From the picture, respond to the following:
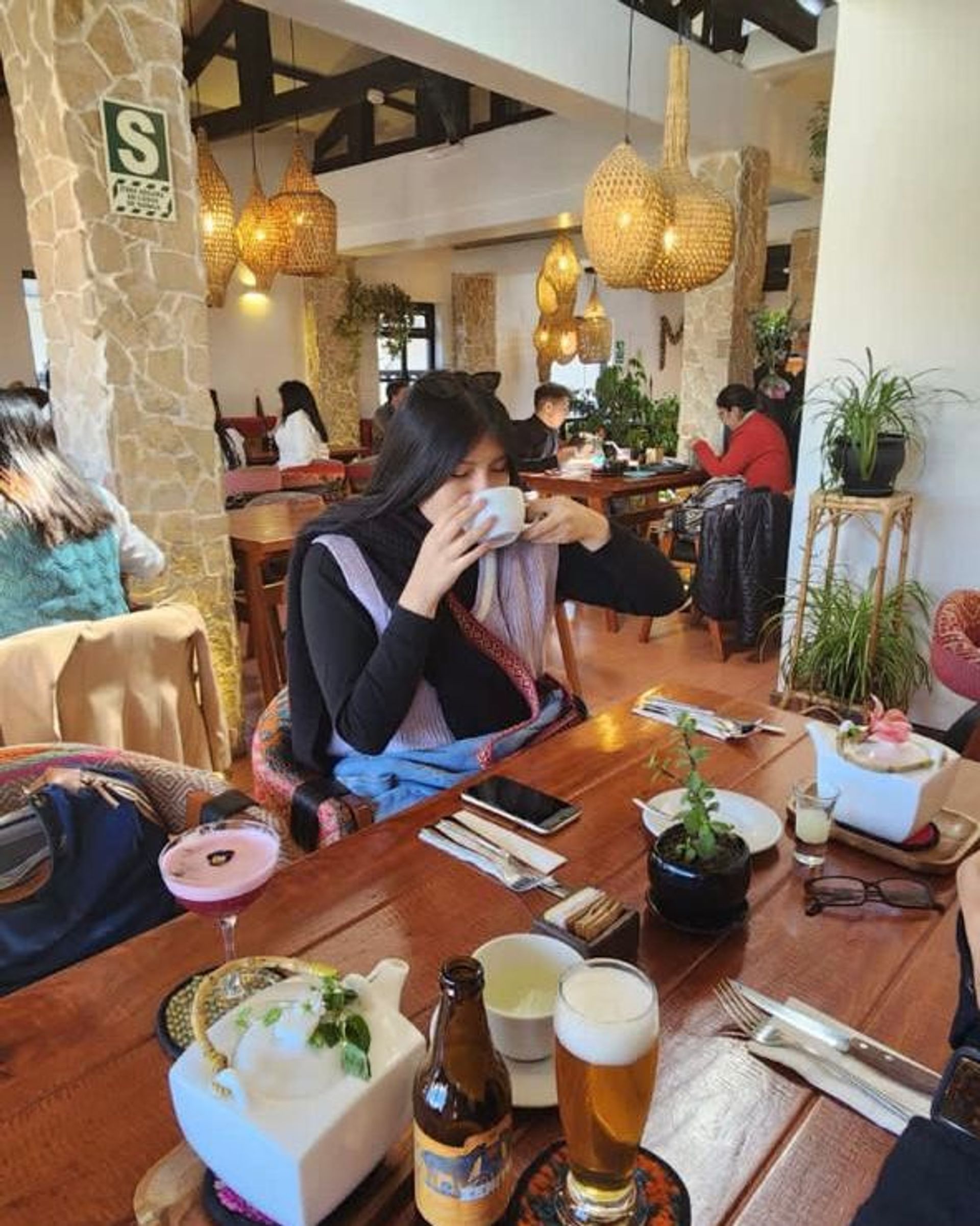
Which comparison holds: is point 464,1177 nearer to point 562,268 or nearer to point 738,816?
point 738,816

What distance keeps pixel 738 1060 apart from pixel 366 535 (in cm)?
105

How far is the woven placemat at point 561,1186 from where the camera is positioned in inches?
25.8

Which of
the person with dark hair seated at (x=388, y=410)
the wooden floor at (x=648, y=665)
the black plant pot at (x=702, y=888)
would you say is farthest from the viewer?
the wooden floor at (x=648, y=665)

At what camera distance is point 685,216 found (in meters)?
→ 3.86

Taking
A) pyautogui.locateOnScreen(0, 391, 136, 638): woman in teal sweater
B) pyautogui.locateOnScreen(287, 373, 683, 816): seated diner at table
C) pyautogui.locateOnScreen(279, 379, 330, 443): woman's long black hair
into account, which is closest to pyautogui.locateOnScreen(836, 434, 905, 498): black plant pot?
pyautogui.locateOnScreen(287, 373, 683, 816): seated diner at table

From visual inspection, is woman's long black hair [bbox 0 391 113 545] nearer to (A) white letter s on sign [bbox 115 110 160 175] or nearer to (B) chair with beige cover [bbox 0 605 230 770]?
(B) chair with beige cover [bbox 0 605 230 770]

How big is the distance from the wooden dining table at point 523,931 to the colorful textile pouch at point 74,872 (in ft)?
1.00

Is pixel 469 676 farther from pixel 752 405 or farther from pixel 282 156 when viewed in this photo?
pixel 282 156

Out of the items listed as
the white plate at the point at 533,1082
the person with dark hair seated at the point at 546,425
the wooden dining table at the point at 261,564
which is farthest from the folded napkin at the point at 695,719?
the person with dark hair seated at the point at 546,425

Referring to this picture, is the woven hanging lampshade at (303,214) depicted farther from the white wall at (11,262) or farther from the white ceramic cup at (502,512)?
the white wall at (11,262)

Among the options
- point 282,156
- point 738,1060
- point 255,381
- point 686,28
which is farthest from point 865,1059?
point 282,156

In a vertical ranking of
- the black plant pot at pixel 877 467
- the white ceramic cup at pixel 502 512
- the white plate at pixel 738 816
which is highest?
the white ceramic cup at pixel 502 512

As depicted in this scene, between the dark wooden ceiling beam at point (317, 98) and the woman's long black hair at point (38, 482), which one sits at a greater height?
the dark wooden ceiling beam at point (317, 98)

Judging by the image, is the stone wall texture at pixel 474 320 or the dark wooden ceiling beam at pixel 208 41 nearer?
the dark wooden ceiling beam at pixel 208 41
